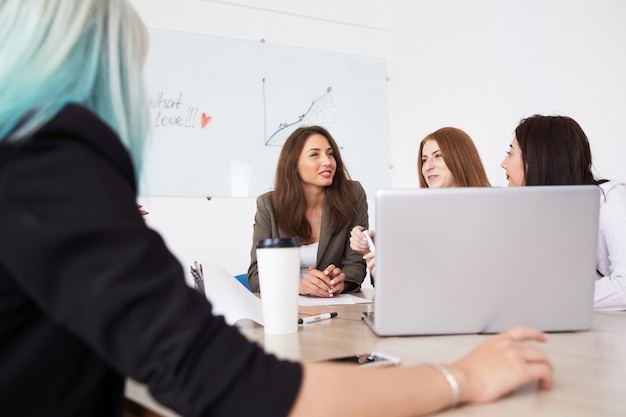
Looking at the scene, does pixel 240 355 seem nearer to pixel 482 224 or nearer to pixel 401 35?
pixel 482 224

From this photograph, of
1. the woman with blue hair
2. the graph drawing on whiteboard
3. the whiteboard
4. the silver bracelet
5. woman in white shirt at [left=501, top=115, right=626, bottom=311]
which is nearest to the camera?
the woman with blue hair

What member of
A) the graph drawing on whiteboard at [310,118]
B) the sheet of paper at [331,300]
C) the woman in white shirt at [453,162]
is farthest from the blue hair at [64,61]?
the graph drawing on whiteboard at [310,118]

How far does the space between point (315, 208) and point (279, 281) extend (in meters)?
1.70

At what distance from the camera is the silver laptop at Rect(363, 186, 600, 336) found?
927 mm

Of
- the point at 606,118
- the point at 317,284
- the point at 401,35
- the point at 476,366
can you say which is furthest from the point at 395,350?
the point at 401,35

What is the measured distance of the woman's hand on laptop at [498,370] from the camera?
625 mm

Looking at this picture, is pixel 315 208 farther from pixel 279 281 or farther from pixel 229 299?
pixel 279 281

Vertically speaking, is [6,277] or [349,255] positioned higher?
[6,277]

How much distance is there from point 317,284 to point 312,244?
74 centimetres

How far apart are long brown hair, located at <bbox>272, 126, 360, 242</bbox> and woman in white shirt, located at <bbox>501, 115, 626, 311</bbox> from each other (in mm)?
793

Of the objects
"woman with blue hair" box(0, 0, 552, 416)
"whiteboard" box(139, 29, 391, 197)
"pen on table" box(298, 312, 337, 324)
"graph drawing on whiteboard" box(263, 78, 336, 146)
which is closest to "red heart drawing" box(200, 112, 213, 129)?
"whiteboard" box(139, 29, 391, 197)

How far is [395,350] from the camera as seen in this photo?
2.93 ft

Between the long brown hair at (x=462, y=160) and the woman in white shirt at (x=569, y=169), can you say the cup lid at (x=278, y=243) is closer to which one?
the woman in white shirt at (x=569, y=169)

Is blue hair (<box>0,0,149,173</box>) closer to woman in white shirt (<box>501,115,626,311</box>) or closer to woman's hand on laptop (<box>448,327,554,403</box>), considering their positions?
woman's hand on laptop (<box>448,327,554,403</box>)
